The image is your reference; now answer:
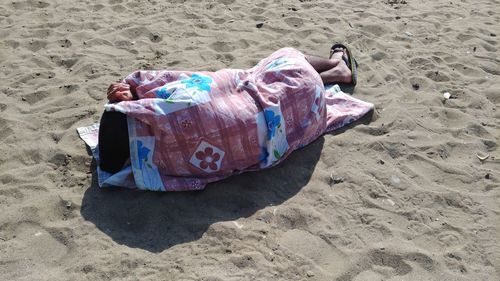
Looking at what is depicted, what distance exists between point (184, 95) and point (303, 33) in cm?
222

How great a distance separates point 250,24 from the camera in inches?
203

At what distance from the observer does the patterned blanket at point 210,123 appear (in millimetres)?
3096

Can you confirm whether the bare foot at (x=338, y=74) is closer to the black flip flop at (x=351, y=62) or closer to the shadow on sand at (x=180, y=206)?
the black flip flop at (x=351, y=62)

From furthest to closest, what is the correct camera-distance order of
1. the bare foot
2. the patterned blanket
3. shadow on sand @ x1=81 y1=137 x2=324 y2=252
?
the bare foot → the patterned blanket → shadow on sand @ x1=81 y1=137 x2=324 y2=252

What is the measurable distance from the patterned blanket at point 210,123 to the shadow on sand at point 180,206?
59 mm

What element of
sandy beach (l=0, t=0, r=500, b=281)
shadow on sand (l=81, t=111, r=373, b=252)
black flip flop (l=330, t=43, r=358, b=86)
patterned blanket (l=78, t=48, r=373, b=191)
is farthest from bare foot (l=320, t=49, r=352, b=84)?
shadow on sand (l=81, t=111, r=373, b=252)

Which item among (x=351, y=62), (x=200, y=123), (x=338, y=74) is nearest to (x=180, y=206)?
(x=200, y=123)

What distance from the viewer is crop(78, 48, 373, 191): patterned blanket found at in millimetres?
→ 3096

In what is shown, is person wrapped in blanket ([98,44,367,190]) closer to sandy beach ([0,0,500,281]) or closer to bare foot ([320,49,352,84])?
sandy beach ([0,0,500,281])

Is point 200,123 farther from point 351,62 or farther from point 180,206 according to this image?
point 351,62

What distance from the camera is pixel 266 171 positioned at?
11.3 ft

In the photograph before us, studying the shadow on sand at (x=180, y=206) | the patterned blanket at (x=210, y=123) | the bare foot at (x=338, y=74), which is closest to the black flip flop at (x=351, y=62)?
the bare foot at (x=338, y=74)

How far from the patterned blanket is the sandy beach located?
103 millimetres

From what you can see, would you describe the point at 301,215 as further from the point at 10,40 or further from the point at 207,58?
the point at 10,40
